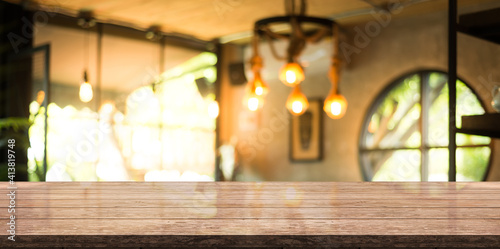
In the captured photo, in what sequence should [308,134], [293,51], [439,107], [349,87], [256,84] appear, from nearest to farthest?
[293,51] → [256,84] → [439,107] → [349,87] → [308,134]

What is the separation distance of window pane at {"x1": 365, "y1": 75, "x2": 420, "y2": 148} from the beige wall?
181 mm

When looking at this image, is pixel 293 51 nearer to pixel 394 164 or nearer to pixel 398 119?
pixel 398 119

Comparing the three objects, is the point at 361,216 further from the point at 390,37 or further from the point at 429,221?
the point at 390,37

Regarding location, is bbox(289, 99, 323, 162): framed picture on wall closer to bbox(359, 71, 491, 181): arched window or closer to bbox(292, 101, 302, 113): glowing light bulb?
bbox(359, 71, 491, 181): arched window

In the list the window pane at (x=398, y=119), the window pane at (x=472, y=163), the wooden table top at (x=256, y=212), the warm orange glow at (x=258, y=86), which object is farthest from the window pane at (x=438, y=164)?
the wooden table top at (x=256, y=212)

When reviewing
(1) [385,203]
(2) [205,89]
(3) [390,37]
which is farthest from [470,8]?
(1) [385,203]

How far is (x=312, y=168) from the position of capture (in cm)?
852

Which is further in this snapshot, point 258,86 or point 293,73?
point 258,86

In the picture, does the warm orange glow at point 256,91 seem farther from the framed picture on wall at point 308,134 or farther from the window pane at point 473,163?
the framed picture on wall at point 308,134

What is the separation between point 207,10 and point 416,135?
11.5 ft

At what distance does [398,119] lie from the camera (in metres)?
7.40

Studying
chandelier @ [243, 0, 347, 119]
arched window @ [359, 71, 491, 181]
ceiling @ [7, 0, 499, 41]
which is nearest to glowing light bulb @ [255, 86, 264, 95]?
chandelier @ [243, 0, 347, 119]

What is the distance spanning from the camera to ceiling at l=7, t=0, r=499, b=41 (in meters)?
7.28

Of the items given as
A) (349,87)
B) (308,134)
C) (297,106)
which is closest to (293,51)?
(297,106)
